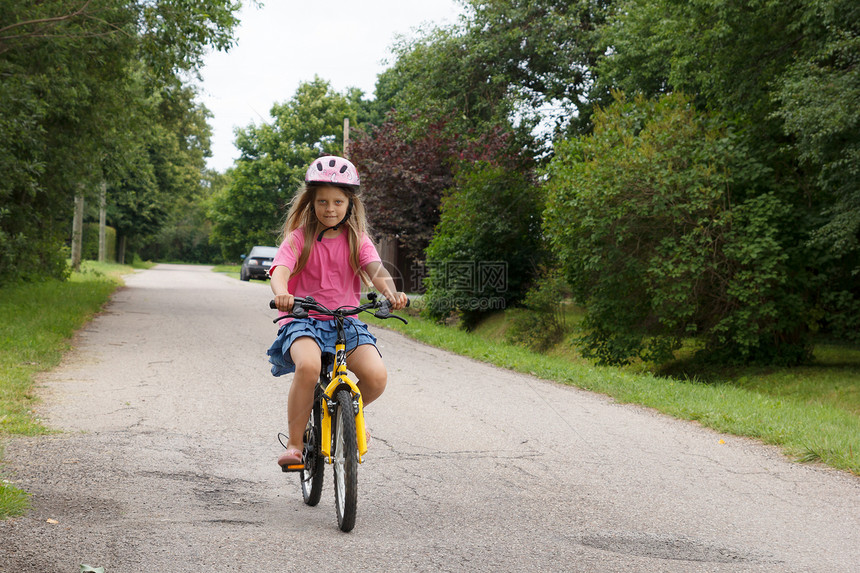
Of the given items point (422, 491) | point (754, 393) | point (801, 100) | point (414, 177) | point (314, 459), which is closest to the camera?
point (314, 459)

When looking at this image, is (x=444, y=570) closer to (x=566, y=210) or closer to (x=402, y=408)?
(x=402, y=408)

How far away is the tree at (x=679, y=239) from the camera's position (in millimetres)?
12945

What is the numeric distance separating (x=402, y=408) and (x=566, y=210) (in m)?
7.33

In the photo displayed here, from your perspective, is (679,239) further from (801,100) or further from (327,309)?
(327,309)

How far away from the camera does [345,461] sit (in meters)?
4.29

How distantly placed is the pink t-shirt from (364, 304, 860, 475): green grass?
4117 millimetres

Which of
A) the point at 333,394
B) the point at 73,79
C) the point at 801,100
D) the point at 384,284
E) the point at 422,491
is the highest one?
the point at 73,79

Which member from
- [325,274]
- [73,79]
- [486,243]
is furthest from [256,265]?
[325,274]

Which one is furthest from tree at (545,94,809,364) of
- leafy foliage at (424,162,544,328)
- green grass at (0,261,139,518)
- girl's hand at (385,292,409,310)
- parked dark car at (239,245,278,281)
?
parked dark car at (239,245,278,281)

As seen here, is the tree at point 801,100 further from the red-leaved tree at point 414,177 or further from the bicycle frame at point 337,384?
the bicycle frame at point 337,384

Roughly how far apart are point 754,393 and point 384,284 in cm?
767

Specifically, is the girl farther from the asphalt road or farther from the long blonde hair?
the asphalt road

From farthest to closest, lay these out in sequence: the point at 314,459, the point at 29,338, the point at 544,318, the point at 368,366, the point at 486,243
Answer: the point at 486,243 < the point at 544,318 < the point at 29,338 < the point at 314,459 < the point at 368,366

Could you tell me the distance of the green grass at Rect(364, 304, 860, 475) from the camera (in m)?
7.14
